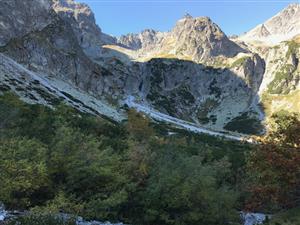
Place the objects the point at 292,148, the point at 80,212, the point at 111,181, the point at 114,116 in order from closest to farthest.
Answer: the point at 292,148, the point at 80,212, the point at 111,181, the point at 114,116

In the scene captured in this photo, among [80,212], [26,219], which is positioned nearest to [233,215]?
[80,212]

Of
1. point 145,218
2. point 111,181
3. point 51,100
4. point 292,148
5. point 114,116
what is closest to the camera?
point 292,148

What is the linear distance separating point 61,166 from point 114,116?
Result: 504ft

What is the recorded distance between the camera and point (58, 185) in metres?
36.2

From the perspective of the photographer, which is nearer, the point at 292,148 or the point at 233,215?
the point at 292,148

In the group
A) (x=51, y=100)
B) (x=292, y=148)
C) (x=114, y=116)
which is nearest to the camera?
(x=292, y=148)

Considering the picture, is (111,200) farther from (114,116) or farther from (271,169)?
(114,116)

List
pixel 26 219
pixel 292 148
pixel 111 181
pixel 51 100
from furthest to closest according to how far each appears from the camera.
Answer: pixel 51 100, pixel 111 181, pixel 292 148, pixel 26 219

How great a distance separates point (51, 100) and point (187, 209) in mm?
130412

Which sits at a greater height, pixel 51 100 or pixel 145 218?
pixel 51 100

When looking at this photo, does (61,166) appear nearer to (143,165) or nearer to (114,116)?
(143,165)

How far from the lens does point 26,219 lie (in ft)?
78.8

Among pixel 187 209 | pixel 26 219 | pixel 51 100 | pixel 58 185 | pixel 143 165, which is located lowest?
pixel 26 219

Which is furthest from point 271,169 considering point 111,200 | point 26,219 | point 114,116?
point 114,116
